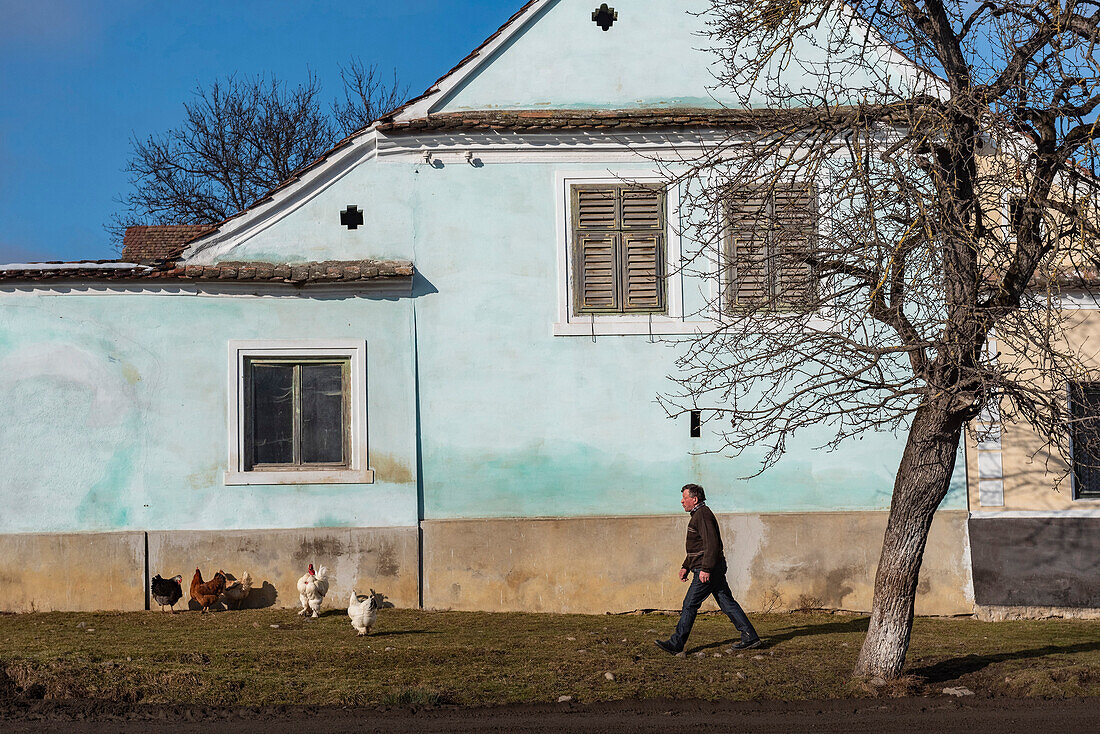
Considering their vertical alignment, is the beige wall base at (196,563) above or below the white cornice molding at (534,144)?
below

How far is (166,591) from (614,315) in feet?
20.0

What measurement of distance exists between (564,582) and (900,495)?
16.5 ft

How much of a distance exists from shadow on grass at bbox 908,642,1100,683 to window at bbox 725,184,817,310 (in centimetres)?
333

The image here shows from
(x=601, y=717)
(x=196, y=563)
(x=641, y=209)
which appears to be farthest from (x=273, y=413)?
(x=601, y=717)

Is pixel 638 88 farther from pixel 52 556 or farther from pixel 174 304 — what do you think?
pixel 52 556

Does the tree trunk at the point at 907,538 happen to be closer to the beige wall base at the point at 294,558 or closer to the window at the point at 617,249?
the window at the point at 617,249

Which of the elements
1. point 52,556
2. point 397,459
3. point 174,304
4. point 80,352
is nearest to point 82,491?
point 52,556

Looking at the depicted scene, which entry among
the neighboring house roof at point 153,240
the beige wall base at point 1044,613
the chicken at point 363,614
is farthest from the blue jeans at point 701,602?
the neighboring house roof at point 153,240

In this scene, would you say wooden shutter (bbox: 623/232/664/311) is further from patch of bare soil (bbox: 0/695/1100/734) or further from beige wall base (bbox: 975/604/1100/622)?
patch of bare soil (bbox: 0/695/1100/734)

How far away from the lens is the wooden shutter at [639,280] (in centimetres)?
1332

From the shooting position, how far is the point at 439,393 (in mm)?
13039

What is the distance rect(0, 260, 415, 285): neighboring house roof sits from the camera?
41.3ft

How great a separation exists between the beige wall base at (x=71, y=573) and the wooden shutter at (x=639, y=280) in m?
6.53

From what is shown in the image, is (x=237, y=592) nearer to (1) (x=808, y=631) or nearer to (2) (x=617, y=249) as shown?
(2) (x=617, y=249)
